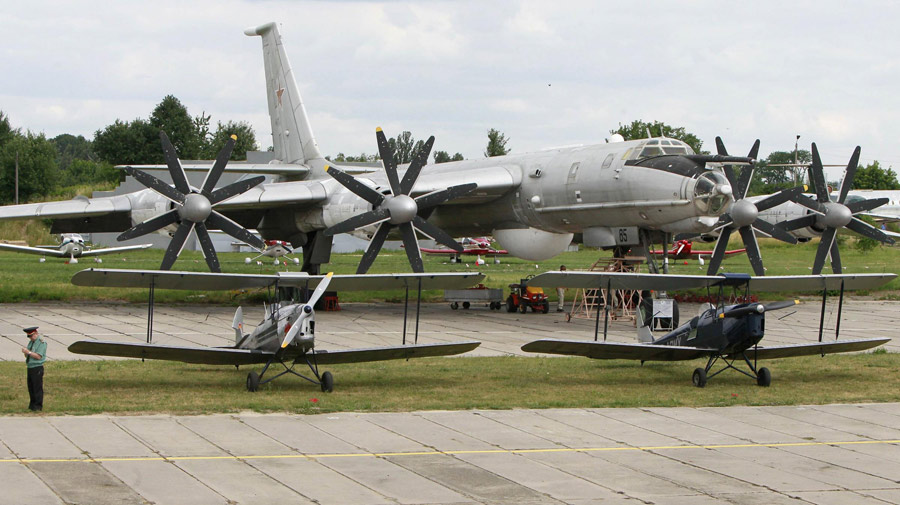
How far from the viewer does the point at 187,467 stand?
1082 cm

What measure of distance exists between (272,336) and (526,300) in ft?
54.8

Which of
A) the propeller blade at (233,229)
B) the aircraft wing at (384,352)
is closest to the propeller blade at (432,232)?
the propeller blade at (233,229)

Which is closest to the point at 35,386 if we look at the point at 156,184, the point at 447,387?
the point at 447,387

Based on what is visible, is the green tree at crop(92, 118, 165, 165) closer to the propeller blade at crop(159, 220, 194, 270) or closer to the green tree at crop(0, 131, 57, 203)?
the green tree at crop(0, 131, 57, 203)

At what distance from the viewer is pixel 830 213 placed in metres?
33.1

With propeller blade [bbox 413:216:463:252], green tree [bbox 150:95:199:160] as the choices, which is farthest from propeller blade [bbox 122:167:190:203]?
green tree [bbox 150:95:199:160]

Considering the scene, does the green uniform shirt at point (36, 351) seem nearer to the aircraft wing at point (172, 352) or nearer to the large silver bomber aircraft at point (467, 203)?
the aircraft wing at point (172, 352)

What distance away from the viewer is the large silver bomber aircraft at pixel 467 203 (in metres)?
26.1

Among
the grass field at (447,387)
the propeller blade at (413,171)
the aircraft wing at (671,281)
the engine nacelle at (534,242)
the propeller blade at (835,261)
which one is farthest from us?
the propeller blade at (835,261)

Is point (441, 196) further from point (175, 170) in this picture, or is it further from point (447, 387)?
point (447, 387)

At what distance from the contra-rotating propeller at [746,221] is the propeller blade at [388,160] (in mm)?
9370

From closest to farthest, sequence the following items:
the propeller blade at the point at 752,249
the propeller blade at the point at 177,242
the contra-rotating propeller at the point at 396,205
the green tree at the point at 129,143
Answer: the propeller blade at the point at 177,242, the contra-rotating propeller at the point at 396,205, the propeller blade at the point at 752,249, the green tree at the point at 129,143

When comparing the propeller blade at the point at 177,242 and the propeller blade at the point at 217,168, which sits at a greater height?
the propeller blade at the point at 217,168

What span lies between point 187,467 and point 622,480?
4826mm
